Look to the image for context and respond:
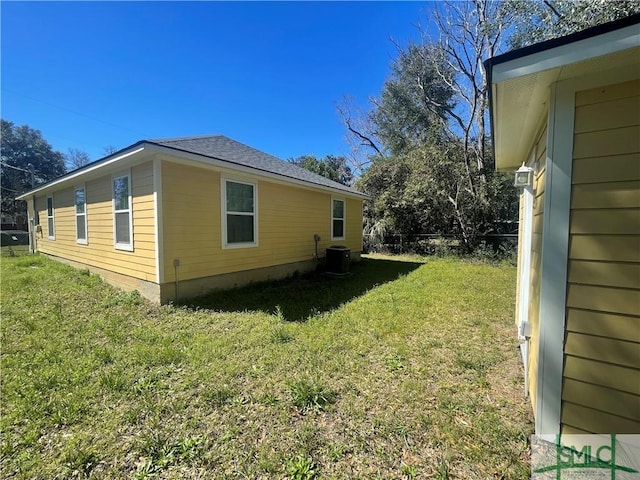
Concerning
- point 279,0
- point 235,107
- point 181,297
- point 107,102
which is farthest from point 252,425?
point 107,102

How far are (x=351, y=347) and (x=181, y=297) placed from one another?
351 cm

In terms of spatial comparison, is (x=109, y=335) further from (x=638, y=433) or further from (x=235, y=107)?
(x=235, y=107)

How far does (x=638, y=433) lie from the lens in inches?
59.7

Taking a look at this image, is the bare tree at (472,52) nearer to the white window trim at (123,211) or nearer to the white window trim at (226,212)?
the white window trim at (226,212)

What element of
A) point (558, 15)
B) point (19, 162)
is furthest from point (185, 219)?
point (19, 162)

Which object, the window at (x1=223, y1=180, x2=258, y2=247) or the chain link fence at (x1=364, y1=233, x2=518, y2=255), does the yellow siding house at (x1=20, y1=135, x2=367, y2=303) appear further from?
the chain link fence at (x1=364, y1=233, x2=518, y2=255)

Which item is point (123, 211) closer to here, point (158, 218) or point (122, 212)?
point (122, 212)

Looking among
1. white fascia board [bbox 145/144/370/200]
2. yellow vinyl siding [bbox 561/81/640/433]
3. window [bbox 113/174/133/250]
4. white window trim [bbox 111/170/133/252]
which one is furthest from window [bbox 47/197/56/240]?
yellow vinyl siding [bbox 561/81/640/433]

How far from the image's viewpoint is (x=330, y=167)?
30406 millimetres

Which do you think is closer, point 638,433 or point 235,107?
point 638,433

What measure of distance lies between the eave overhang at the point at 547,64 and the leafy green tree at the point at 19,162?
41279 mm

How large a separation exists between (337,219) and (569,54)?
8.14 m

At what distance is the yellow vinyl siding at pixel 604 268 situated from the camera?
1535 millimetres

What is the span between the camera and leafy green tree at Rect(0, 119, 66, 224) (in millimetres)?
29625
